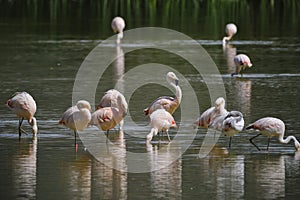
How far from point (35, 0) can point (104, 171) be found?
29.0 m

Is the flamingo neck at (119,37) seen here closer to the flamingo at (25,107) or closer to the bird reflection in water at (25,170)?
the flamingo at (25,107)

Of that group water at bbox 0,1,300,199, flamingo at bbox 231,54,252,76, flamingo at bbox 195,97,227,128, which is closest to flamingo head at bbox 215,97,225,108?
flamingo at bbox 195,97,227,128

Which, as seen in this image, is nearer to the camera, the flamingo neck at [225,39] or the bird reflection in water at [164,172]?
the bird reflection in water at [164,172]

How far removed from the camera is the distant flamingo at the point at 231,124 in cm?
1045

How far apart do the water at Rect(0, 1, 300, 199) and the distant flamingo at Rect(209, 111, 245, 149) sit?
0.68 feet

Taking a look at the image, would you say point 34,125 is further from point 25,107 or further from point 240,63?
point 240,63

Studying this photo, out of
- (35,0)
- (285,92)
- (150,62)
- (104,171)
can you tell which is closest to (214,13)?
(35,0)

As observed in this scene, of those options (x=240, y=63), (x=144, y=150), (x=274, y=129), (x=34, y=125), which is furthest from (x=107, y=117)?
(x=240, y=63)

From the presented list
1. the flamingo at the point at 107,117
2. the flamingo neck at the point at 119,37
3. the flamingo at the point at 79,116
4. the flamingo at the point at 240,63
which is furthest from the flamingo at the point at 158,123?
the flamingo neck at the point at 119,37

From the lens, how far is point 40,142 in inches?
429

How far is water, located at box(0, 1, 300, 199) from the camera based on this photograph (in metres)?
8.59

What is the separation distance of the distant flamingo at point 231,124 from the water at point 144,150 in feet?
0.68

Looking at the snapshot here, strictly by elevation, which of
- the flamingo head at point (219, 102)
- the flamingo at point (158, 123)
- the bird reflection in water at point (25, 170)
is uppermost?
the flamingo head at point (219, 102)

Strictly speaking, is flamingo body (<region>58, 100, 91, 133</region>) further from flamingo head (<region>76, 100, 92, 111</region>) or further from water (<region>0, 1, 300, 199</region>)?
water (<region>0, 1, 300, 199</region>)
